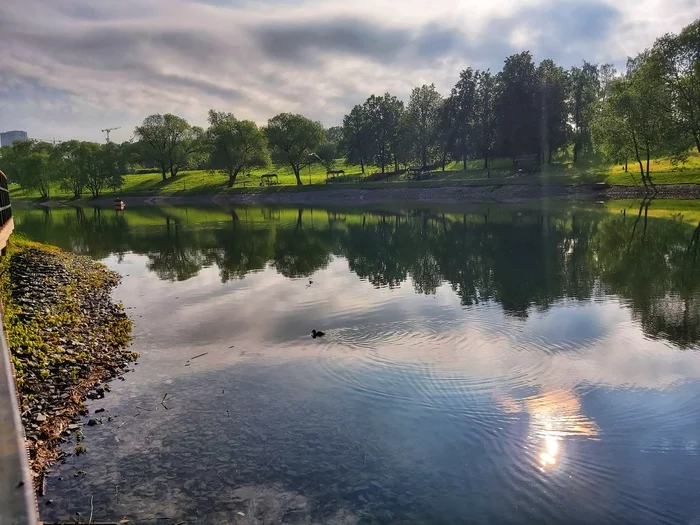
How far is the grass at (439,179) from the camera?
78.2 m

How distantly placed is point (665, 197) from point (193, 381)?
74.8 metres

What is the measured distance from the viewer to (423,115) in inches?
4555

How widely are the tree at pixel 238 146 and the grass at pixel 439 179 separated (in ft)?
18.9

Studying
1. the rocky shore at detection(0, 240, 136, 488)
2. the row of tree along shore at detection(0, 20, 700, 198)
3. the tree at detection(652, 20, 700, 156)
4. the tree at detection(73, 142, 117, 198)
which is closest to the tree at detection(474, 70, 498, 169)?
the row of tree along shore at detection(0, 20, 700, 198)

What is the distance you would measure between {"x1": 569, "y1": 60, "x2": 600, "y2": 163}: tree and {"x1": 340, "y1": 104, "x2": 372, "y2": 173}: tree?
44876 mm

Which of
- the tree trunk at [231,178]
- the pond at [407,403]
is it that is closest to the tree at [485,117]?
the tree trunk at [231,178]

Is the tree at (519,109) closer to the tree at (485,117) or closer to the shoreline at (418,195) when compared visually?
the tree at (485,117)

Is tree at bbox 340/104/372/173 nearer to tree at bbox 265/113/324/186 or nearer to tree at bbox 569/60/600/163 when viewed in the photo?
tree at bbox 265/113/324/186

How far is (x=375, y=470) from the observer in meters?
9.81

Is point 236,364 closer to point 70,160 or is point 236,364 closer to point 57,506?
point 57,506

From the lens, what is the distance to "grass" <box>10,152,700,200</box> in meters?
78.2

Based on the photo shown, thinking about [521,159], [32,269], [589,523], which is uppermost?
[521,159]

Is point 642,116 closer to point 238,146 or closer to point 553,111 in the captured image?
point 553,111

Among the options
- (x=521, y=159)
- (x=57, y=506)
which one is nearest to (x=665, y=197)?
(x=521, y=159)
